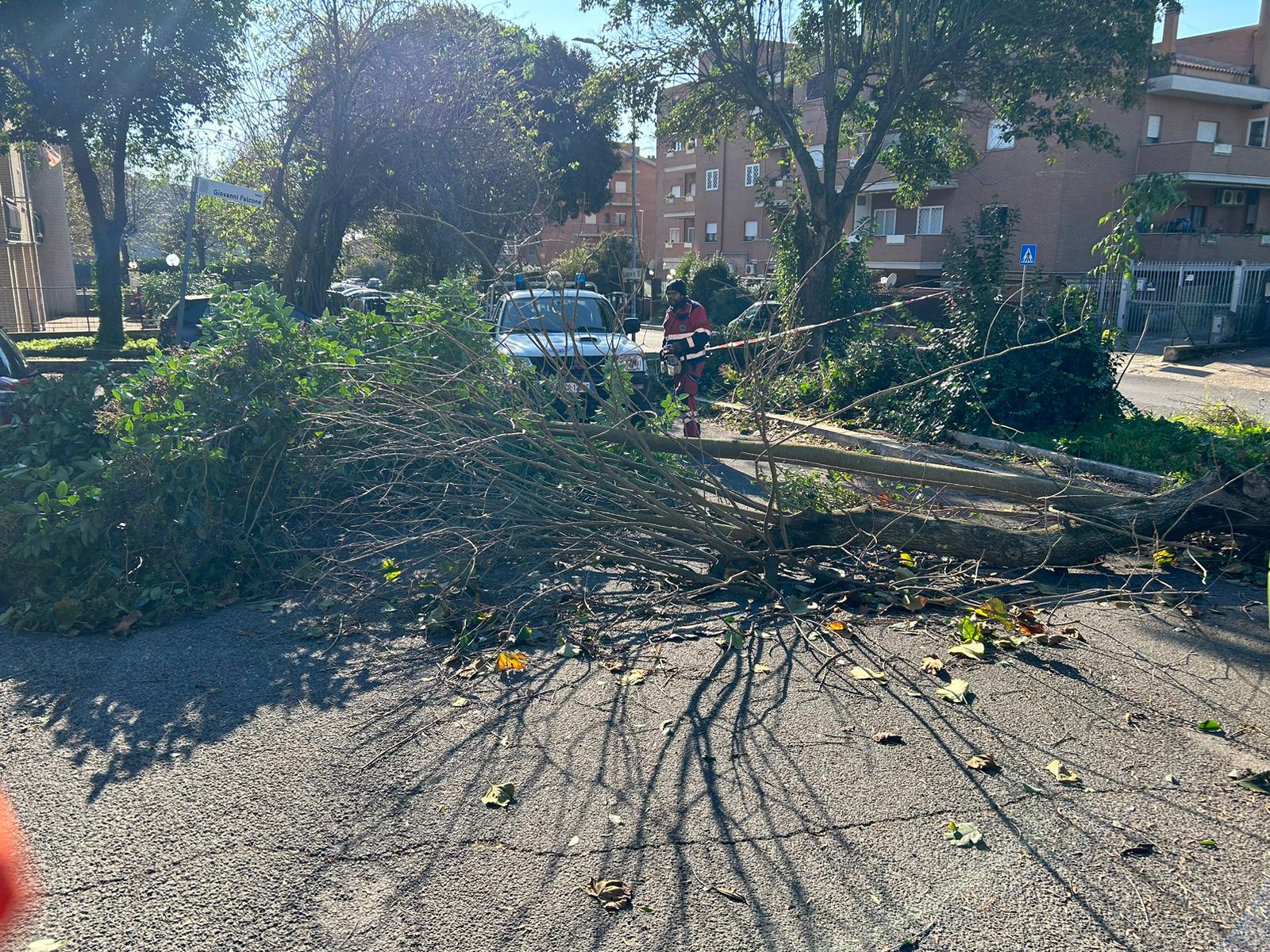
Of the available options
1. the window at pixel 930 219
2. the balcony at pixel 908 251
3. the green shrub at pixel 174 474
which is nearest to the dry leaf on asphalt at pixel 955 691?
the green shrub at pixel 174 474

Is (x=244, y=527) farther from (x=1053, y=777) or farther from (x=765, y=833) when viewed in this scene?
(x=1053, y=777)

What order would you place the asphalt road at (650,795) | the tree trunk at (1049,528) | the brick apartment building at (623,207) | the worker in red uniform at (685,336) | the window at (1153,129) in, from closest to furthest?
the asphalt road at (650,795), the tree trunk at (1049,528), the worker in red uniform at (685,336), the window at (1153,129), the brick apartment building at (623,207)

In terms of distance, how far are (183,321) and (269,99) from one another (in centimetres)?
501

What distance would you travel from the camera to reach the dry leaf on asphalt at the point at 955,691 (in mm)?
4500

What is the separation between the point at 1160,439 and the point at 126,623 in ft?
30.7

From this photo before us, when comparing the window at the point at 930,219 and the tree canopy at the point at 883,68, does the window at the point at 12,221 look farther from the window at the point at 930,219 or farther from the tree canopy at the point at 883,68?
the window at the point at 930,219

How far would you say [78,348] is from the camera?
2566 cm

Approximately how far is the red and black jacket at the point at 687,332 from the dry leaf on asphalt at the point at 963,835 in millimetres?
7892

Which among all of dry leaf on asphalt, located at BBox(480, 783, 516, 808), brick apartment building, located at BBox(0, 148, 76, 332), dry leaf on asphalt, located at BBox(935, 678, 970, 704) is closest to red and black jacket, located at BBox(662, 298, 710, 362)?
dry leaf on asphalt, located at BBox(935, 678, 970, 704)

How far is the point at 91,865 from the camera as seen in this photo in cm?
338

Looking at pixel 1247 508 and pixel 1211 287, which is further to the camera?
pixel 1211 287

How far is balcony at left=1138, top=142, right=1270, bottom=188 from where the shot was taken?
3338 cm

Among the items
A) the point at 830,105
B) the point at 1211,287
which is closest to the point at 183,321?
the point at 830,105

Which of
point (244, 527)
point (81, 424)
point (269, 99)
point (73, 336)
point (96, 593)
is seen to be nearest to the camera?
point (96, 593)
